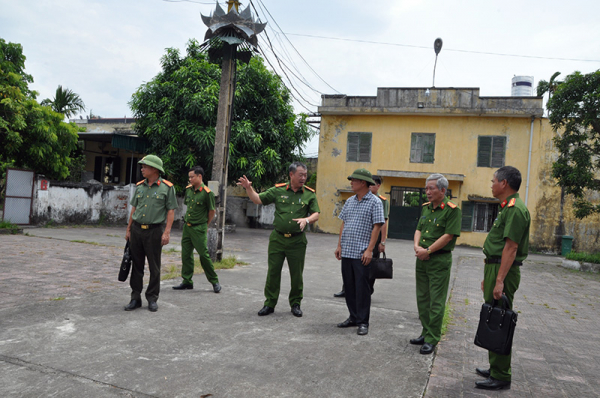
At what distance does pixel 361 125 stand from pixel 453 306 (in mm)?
16369

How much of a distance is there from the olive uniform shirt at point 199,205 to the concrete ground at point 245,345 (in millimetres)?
1058

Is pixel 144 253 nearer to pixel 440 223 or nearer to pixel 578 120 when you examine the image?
pixel 440 223

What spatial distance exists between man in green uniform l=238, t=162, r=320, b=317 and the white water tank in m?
19.8

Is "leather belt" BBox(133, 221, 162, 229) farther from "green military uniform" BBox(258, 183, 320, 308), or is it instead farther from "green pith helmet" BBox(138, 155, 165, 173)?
"green military uniform" BBox(258, 183, 320, 308)

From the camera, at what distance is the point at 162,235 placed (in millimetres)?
5562

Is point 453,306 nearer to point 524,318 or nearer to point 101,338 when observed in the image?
point 524,318

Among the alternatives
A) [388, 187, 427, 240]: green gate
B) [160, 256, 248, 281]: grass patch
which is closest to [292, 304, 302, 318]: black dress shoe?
[160, 256, 248, 281]: grass patch

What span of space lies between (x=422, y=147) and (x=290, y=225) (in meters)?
17.4

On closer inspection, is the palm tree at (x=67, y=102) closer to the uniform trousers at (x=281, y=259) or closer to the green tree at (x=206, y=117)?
the green tree at (x=206, y=117)

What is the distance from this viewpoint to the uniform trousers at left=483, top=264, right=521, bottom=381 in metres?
3.61

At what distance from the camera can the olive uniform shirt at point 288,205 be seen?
5383 mm

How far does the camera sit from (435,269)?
175 inches

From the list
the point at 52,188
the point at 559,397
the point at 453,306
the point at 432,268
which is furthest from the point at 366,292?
the point at 52,188

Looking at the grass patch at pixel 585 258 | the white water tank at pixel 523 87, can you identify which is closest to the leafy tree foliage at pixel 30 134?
the grass patch at pixel 585 258
